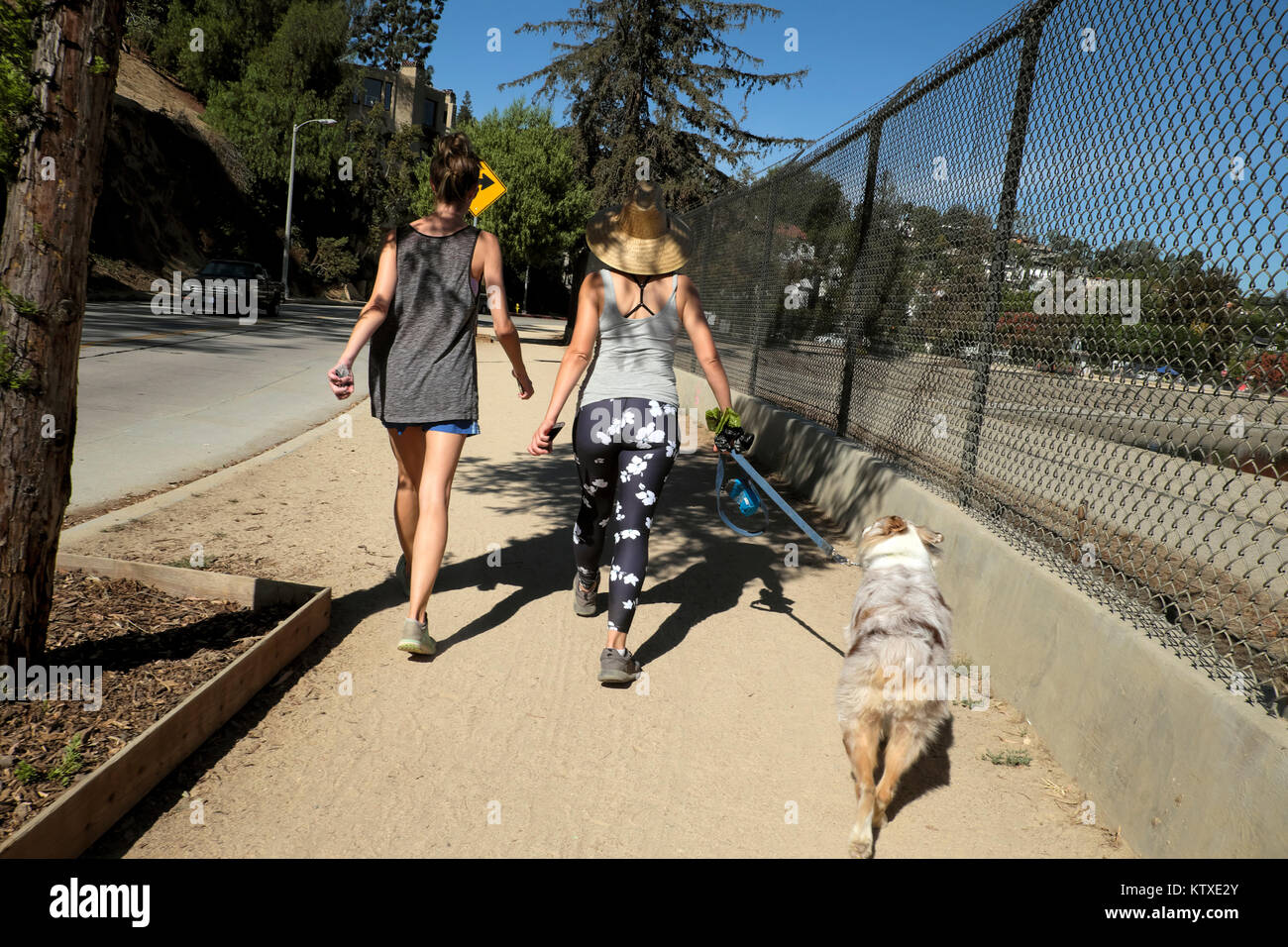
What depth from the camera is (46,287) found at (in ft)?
9.82

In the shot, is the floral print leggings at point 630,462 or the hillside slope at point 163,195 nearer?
the floral print leggings at point 630,462

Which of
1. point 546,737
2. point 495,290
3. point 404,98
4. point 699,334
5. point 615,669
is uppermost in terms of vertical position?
point 404,98

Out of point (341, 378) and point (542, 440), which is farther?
point (542, 440)

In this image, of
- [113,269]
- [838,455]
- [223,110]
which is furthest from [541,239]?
[223,110]

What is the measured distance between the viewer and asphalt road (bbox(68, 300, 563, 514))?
7320 millimetres

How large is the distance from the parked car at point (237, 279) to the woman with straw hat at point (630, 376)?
984 inches

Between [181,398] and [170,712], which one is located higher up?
[181,398]

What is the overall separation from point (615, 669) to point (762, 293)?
7043 millimetres

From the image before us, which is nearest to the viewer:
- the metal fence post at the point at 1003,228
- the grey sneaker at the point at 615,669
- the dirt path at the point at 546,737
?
the dirt path at the point at 546,737

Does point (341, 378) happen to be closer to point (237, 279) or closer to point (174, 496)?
point (174, 496)

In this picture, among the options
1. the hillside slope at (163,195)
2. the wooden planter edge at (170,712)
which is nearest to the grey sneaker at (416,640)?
the wooden planter edge at (170,712)

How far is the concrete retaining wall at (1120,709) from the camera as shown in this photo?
2.43 m

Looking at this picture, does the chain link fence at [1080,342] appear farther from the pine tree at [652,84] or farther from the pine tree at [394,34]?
the pine tree at [394,34]

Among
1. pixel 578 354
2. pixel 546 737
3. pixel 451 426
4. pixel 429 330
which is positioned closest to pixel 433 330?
pixel 429 330
